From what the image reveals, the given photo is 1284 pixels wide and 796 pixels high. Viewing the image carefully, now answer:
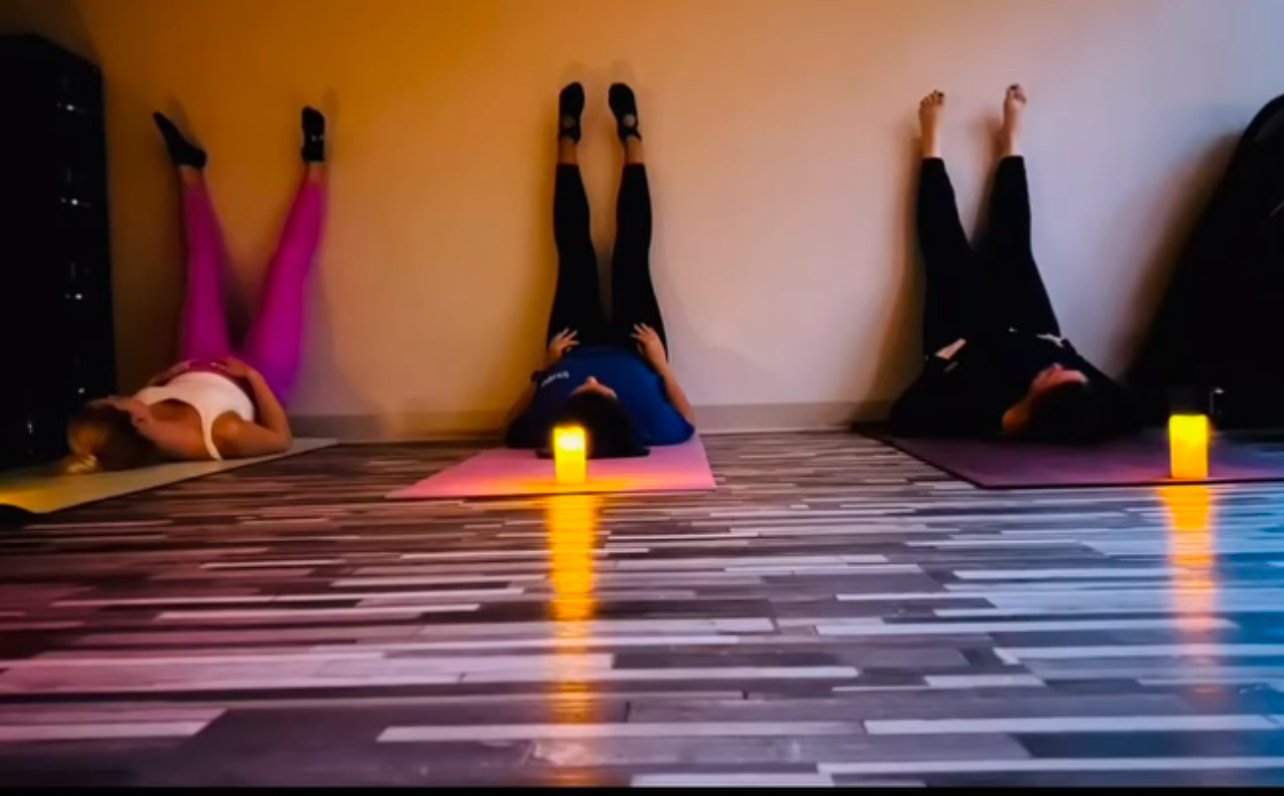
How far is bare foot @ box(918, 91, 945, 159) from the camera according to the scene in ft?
10.7

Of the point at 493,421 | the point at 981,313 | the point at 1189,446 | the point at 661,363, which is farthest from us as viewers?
the point at 493,421

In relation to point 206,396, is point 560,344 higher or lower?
higher

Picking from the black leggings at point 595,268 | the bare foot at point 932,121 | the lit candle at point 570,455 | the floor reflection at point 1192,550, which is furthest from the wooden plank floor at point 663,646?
the bare foot at point 932,121

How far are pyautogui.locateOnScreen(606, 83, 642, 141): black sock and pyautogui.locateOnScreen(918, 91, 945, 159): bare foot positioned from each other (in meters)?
0.88

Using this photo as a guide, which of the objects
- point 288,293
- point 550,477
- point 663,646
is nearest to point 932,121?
point 550,477

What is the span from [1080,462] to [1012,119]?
1.41m

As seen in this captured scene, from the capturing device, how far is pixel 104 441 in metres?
2.51

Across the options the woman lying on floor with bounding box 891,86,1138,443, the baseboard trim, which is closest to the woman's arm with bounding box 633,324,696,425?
the baseboard trim

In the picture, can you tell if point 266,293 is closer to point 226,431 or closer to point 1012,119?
point 226,431

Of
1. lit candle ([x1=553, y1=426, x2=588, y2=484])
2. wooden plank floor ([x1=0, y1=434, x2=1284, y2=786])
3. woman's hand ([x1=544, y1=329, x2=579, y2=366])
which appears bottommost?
wooden plank floor ([x1=0, y1=434, x2=1284, y2=786])

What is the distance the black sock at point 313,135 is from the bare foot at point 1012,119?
6.93ft

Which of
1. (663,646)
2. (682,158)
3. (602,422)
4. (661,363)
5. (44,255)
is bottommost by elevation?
(663,646)

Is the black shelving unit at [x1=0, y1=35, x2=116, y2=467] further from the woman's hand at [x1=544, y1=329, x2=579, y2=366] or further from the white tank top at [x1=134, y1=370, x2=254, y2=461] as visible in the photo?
the woman's hand at [x1=544, y1=329, x2=579, y2=366]

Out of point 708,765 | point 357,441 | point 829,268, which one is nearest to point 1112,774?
point 708,765
